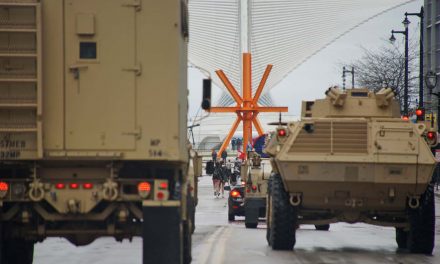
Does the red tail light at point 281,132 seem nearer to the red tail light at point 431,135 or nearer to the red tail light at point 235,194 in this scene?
the red tail light at point 431,135

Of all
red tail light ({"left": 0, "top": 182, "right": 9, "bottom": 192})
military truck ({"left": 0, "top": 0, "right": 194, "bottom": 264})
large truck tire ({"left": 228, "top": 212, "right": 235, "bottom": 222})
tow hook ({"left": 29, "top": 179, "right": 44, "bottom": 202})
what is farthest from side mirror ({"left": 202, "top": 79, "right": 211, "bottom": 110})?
large truck tire ({"left": 228, "top": 212, "right": 235, "bottom": 222})

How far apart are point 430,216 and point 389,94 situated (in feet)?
8.46

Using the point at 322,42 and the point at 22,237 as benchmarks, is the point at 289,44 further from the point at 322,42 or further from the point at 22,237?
the point at 22,237

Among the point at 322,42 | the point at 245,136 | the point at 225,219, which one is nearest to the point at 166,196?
the point at 225,219

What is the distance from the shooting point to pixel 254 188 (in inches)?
1198

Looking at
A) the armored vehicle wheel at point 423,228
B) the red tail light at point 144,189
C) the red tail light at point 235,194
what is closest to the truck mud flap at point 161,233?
the red tail light at point 144,189

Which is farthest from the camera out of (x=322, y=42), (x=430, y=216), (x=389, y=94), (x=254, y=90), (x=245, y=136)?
(x=254, y=90)

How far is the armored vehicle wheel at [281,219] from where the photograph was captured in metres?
19.8

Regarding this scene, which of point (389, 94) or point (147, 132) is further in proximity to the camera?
point (389, 94)

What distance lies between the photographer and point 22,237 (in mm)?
14234

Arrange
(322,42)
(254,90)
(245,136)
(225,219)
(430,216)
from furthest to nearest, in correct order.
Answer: (254,90) < (322,42) < (245,136) < (225,219) < (430,216)

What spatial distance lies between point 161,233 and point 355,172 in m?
6.66

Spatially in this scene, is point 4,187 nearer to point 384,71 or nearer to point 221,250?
point 221,250

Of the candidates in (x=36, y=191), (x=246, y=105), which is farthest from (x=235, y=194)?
(x=246, y=105)
